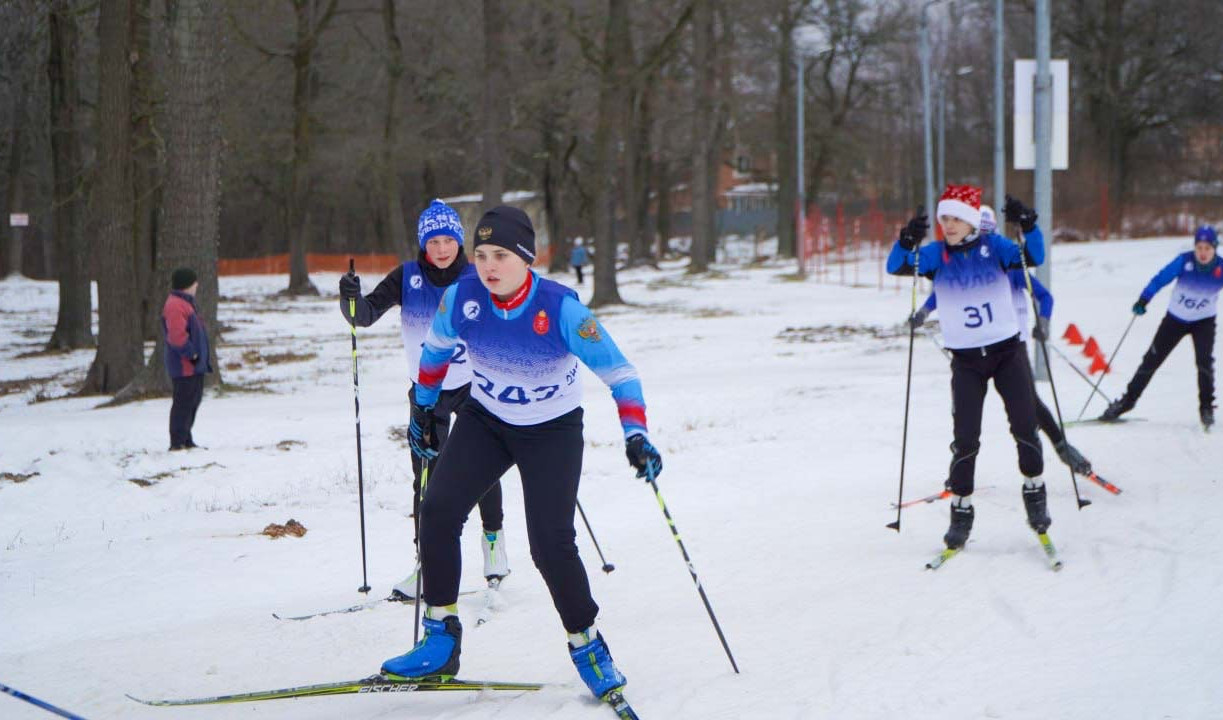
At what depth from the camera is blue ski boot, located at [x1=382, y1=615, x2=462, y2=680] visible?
4.63 m

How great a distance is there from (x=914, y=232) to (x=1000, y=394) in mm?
1067

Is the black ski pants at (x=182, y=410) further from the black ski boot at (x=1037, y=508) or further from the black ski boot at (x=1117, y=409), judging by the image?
the black ski boot at (x=1117, y=409)

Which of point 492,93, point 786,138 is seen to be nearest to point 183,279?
point 492,93

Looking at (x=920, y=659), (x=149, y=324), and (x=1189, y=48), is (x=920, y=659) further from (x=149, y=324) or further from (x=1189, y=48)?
(x=1189, y=48)

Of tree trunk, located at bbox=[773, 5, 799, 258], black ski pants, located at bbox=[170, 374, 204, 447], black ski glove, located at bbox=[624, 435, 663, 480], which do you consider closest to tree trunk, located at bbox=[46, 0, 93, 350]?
black ski pants, located at bbox=[170, 374, 204, 447]

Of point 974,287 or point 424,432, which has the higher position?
point 974,287

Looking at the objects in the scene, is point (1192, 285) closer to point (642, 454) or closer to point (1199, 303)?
point (1199, 303)

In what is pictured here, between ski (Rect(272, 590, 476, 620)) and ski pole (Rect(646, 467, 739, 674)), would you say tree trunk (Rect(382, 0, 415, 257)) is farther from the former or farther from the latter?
ski pole (Rect(646, 467, 739, 674))

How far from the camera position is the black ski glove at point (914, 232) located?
6754mm

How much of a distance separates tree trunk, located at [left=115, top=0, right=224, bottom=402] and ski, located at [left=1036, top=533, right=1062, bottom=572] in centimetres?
1095

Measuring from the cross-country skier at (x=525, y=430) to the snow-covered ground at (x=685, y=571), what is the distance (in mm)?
317

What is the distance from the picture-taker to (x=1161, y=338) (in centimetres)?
Answer: 1115

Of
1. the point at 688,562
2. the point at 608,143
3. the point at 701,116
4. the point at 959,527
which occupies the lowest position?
the point at 959,527

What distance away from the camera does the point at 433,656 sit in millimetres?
4680
